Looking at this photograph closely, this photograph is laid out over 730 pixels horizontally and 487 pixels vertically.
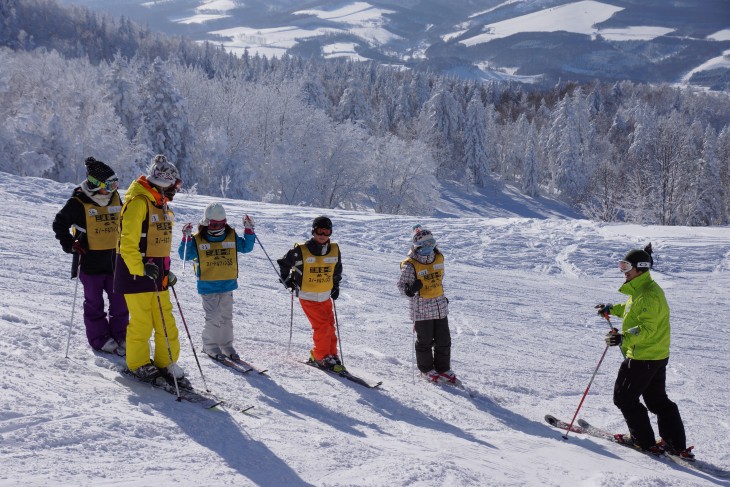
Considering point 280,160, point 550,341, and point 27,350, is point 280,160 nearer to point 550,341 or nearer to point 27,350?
point 550,341

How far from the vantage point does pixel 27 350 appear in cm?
532

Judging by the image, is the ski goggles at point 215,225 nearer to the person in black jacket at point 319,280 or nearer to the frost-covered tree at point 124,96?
the person in black jacket at point 319,280

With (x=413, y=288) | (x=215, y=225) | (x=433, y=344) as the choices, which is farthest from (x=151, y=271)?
(x=433, y=344)

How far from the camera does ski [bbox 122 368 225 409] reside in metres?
4.80

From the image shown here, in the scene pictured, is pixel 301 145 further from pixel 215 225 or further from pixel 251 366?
pixel 251 366

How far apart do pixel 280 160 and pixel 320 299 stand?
34558 millimetres

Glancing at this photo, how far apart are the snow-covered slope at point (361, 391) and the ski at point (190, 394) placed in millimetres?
87

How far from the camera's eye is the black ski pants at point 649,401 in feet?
18.4

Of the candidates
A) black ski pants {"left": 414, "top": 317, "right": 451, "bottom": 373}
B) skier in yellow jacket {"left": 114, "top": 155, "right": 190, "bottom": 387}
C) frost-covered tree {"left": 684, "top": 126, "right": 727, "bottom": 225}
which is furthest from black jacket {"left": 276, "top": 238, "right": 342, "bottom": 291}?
frost-covered tree {"left": 684, "top": 126, "right": 727, "bottom": 225}

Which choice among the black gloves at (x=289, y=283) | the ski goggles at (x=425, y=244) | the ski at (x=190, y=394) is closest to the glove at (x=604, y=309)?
the ski goggles at (x=425, y=244)

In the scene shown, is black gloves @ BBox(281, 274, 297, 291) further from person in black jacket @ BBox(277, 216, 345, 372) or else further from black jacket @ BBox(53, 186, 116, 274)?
black jacket @ BBox(53, 186, 116, 274)

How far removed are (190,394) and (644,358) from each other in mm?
3901

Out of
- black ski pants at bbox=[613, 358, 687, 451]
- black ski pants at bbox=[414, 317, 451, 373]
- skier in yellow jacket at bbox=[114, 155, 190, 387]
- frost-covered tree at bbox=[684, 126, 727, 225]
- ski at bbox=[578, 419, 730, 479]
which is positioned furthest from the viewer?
frost-covered tree at bbox=[684, 126, 727, 225]

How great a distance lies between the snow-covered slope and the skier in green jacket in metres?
0.29
